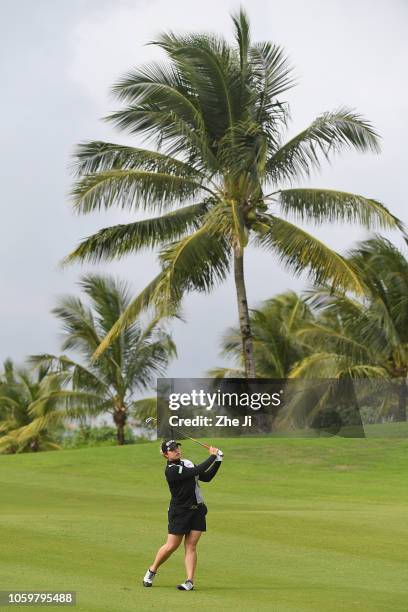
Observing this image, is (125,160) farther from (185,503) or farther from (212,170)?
(185,503)

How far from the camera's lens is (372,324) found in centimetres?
3709

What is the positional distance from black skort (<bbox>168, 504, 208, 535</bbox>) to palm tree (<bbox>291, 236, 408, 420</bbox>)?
2456 centimetres

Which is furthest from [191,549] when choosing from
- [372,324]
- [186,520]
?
[372,324]

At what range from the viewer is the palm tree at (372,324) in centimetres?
3647

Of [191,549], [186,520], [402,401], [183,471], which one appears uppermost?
[402,401]

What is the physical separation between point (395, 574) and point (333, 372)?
2407cm

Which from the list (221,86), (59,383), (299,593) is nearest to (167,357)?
(59,383)

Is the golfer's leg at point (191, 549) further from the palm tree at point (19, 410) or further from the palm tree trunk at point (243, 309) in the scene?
the palm tree at point (19, 410)

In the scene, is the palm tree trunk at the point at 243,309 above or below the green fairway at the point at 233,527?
above

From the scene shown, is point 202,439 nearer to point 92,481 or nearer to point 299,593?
point 92,481

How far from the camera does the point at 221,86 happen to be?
3048cm

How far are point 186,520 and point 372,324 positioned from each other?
26.5 meters

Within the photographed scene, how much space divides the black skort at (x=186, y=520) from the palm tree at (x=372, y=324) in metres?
24.6

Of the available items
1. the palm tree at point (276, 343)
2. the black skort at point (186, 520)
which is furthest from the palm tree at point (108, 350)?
the black skort at point (186, 520)
